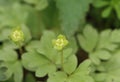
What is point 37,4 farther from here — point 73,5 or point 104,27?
point 104,27

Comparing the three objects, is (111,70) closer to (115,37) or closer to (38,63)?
(115,37)

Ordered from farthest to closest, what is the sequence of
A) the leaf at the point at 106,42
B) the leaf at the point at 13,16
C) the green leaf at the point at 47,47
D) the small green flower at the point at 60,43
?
the leaf at the point at 13,16
the leaf at the point at 106,42
the green leaf at the point at 47,47
the small green flower at the point at 60,43

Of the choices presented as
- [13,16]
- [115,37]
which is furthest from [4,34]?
[115,37]

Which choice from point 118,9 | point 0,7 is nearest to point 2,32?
point 0,7

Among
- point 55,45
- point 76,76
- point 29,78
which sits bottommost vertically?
point 29,78

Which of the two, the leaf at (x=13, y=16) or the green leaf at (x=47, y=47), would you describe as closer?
the green leaf at (x=47, y=47)

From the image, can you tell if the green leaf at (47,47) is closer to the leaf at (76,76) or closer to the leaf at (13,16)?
the leaf at (76,76)

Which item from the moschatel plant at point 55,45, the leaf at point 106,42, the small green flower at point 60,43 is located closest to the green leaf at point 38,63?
the moschatel plant at point 55,45
